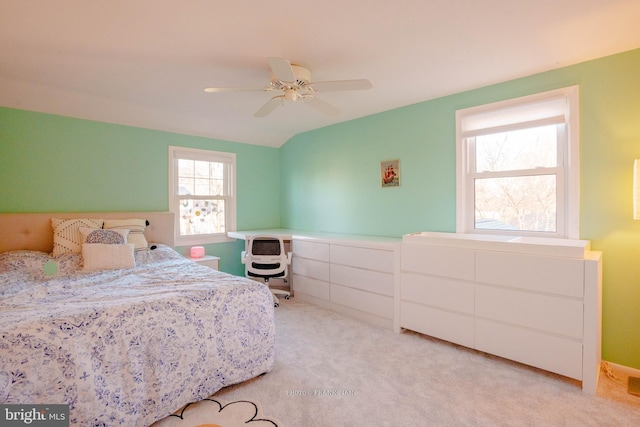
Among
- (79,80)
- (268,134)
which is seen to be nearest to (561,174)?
(268,134)

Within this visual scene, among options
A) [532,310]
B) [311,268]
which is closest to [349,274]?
[311,268]

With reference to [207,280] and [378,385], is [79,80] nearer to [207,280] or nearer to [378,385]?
[207,280]

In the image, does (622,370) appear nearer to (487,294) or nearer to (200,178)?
(487,294)

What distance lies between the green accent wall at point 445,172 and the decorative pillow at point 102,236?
8.13 feet

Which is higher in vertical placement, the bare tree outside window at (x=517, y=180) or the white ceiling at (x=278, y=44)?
the white ceiling at (x=278, y=44)

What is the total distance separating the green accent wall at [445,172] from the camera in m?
2.27

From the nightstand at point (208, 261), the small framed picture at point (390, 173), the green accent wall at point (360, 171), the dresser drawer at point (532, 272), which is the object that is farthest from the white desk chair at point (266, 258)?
the dresser drawer at point (532, 272)

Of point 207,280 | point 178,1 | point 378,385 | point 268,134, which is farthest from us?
point 268,134

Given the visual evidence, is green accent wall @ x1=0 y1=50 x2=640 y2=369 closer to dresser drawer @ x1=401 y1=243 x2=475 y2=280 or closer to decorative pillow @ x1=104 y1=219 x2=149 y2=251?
decorative pillow @ x1=104 y1=219 x2=149 y2=251

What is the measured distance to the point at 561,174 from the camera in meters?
2.59

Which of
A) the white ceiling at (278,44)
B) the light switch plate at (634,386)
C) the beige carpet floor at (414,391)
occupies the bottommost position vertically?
the beige carpet floor at (414,391)

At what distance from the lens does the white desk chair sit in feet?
12.3

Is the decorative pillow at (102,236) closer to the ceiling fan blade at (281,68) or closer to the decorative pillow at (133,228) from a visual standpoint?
the decorative pillow at (133,228)

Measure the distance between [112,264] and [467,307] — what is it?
313 cm
